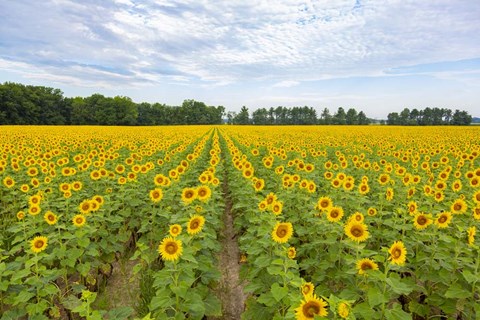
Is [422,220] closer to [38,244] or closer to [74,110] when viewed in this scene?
[38,244]

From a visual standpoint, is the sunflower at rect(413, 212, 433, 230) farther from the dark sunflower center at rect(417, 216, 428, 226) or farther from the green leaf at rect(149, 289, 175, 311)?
the green leaf at rect(149, 289, 175, 311)

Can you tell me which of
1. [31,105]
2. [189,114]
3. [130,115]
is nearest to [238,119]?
[189,114]

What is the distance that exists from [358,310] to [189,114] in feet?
361

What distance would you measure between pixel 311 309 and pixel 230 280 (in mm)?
3176

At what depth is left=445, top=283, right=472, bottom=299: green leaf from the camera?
3.12 m

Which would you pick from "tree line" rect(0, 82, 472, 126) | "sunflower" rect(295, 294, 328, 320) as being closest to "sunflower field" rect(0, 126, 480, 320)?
"sunflower" rect(295, 294, 328, 320)

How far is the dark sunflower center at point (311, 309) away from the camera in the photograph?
7.36ft

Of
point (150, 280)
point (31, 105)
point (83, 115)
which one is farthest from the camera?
point (83, 115)

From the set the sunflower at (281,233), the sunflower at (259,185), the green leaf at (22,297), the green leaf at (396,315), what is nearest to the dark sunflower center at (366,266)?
the green leaf at (396,315)

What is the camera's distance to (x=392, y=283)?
2.75 m

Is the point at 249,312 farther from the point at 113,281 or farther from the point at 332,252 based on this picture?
the point at 113,281

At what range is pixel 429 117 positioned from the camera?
353 feet

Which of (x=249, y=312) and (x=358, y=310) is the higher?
(x=358, y=310)

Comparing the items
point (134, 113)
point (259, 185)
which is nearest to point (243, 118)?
point (134, 113)
